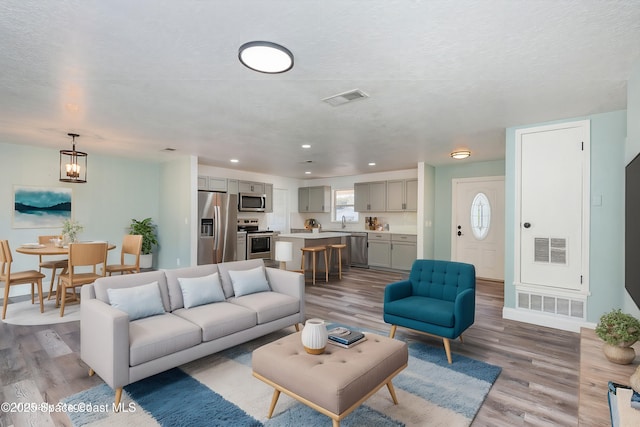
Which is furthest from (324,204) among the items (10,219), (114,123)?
(10,219)

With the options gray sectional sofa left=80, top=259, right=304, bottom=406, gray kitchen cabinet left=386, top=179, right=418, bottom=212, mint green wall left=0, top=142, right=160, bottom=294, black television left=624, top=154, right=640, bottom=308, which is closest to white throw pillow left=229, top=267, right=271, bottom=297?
gray sectional sofa left=80, top=259, right=304, bottom=406

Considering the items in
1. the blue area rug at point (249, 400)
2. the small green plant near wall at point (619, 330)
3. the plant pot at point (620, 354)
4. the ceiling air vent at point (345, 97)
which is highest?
the ceiling air vent at point (345, 97)

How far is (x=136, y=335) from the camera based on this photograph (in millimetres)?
2279

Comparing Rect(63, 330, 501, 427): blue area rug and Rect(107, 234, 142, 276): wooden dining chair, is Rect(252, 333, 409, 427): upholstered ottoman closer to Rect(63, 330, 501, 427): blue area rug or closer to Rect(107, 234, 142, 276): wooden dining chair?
Rect(63, 330, 501, 427): blue area rug

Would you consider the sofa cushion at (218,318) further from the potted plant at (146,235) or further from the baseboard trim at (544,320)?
the potted plant at (146,235)

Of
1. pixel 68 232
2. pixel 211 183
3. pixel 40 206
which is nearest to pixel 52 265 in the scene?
pixel 68 232

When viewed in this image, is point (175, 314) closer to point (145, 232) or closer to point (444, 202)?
point (145, 232)

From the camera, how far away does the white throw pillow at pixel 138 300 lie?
2545 mm

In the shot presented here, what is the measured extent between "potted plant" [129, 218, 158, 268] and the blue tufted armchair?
17.3 feet

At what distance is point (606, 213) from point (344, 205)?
19.7 feet

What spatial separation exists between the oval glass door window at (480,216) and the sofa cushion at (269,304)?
4.83 metres

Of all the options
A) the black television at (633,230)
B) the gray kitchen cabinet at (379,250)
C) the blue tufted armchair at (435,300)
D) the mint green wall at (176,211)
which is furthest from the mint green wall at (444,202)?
the mint green wall at (176,211)

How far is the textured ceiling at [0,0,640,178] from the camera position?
1.79m

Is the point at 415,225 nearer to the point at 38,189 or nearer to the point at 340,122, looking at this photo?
the point at 340,122
